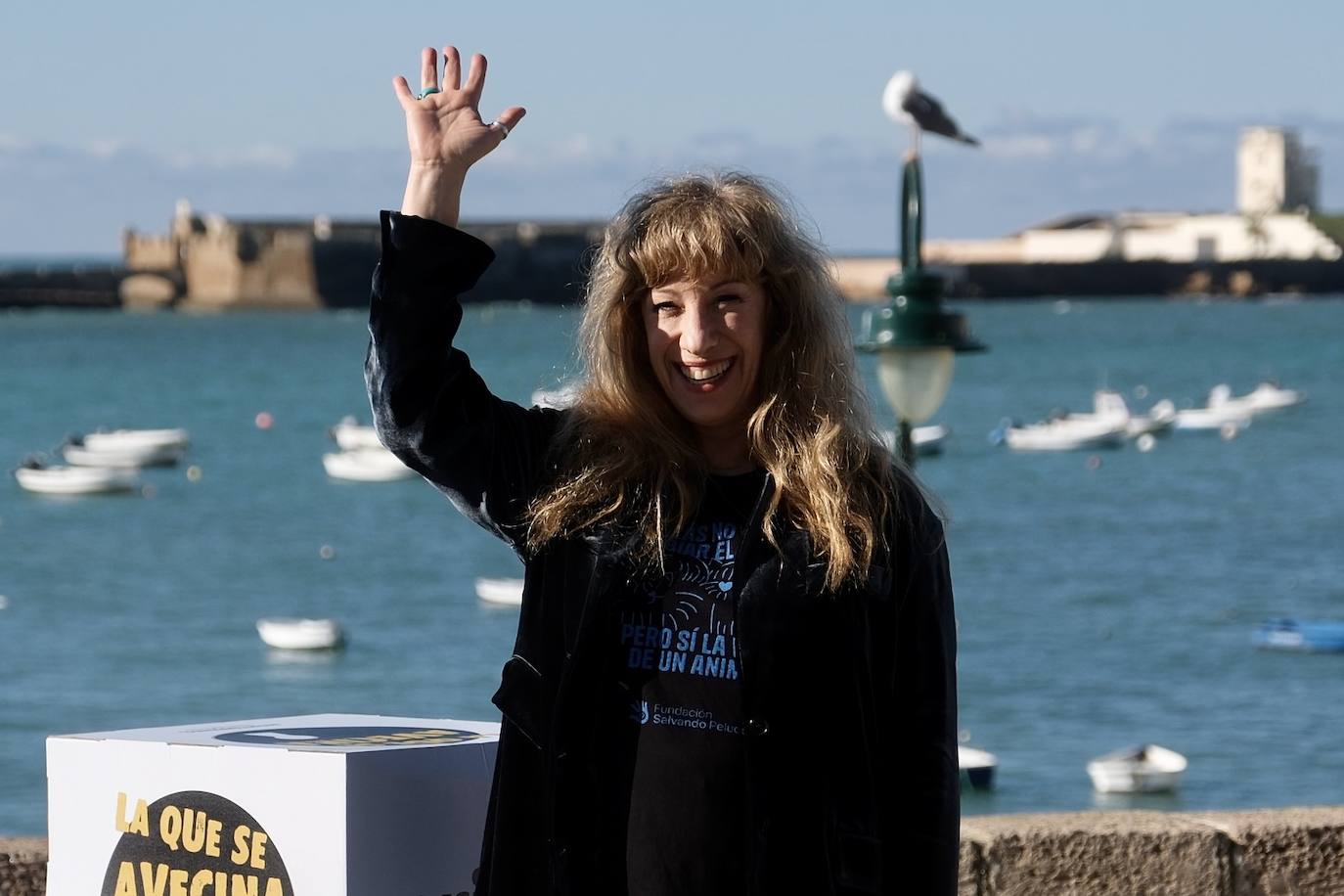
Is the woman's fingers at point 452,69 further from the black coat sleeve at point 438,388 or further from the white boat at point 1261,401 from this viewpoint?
the white boat at point 1261,401

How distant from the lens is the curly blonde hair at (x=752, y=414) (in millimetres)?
2691

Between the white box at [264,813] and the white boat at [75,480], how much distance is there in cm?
4187

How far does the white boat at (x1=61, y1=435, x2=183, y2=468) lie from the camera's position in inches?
1852

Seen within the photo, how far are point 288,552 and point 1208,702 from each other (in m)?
17.6

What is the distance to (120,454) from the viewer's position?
156 feet

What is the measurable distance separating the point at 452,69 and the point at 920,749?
1.01 meters

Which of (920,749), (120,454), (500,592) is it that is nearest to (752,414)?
(920,749)

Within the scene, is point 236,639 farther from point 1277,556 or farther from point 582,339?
point 582,339

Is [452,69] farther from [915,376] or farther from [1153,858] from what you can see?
[915,376]

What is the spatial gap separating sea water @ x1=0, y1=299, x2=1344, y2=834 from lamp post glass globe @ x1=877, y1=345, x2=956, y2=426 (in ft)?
10.00

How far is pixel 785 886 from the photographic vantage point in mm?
2578

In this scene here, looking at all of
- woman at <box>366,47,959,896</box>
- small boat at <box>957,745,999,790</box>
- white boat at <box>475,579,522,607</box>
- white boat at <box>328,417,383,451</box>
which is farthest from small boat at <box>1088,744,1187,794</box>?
white boat at <box>328,417,383,451</box>

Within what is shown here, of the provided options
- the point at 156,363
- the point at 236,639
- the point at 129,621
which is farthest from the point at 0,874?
the point at 156,363

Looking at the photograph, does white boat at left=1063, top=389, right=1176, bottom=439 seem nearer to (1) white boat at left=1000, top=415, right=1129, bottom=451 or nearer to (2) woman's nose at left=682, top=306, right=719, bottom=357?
(1) white boat at left=1000, top=415, right=1129, bottom=451
